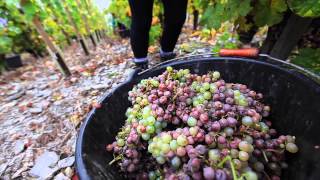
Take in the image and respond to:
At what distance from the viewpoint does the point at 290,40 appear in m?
1.27

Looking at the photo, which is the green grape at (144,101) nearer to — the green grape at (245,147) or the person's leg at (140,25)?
the green grape at (245,147)

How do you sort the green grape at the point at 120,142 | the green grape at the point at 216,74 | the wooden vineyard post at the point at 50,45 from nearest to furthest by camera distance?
1. the green grape at the point at 120,142
2. the green grape at the point at 216,74
3. the wooden vineyard post at the point at 50,45

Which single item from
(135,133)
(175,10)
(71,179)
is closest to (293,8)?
(175,10)

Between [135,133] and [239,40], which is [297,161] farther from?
[239,40]

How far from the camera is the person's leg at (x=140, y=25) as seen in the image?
133 centimetres

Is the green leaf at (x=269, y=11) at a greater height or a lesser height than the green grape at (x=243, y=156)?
greater

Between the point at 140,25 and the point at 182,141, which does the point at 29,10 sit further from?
the point at 182,141

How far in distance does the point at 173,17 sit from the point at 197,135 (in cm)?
90

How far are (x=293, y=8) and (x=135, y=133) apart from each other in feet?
2.66

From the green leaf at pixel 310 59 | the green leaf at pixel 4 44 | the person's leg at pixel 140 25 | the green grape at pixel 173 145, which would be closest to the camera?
the green grape at pixel 173 145

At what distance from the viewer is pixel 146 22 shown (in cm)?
141

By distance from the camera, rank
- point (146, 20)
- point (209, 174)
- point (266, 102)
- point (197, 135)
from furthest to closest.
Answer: point (146, 20) → point (266, 102) → point (197, 135) → point (209, 174)

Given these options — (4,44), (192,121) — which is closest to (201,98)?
(192,121)

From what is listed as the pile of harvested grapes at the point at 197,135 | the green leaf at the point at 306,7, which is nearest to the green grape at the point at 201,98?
the pile of harvested grapes at the point at 197,135
